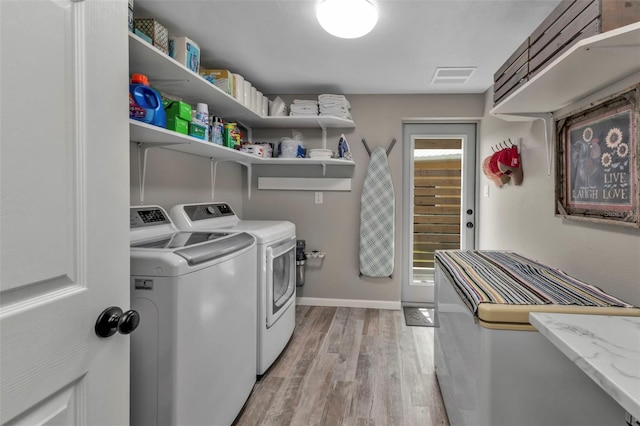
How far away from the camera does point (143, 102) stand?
4.91 ft

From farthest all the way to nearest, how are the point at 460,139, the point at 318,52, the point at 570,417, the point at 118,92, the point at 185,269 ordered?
the point at 460,139 < the point at 318,52 < the point at 185,269 < the point at 570,417 < the point at 118,92

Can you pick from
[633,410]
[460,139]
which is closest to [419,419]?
[633,410]

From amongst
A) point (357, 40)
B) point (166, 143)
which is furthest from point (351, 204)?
point (166, 143)

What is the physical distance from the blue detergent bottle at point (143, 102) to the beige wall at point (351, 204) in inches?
74.2

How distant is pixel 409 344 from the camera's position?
2572 mm

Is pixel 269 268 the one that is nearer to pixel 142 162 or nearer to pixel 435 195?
pixel 142 162

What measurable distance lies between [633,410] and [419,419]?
1.38m

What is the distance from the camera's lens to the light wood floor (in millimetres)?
1754

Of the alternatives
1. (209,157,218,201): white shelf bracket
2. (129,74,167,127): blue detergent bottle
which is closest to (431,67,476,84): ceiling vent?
(209,157,218,201): white shelf bracket

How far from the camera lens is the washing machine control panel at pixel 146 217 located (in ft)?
5.50

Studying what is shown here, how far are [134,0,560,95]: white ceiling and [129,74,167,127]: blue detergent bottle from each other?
554 millimetres

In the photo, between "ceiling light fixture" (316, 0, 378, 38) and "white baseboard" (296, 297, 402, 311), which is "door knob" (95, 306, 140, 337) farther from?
"white baseboard" (296, 297, 402, 311)

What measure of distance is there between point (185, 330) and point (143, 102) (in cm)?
101

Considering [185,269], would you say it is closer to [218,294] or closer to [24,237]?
[218,294]
